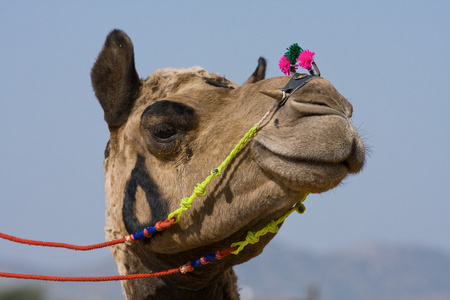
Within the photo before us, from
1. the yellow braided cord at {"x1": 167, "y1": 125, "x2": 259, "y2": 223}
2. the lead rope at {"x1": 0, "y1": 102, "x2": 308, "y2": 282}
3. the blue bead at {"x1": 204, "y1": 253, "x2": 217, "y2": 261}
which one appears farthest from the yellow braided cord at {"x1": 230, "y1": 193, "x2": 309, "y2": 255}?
the yellow braided cord at {"x1": 167, "y1": 125, "x2": 259, "y2": 223}

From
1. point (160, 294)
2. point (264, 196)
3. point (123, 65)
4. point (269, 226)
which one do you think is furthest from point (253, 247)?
point (123, 65)

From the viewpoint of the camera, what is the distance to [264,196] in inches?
163

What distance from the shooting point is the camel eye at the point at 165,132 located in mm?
4641

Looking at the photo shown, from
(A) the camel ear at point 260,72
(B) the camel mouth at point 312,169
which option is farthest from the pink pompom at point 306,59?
(A) the camel ear at point 260,72

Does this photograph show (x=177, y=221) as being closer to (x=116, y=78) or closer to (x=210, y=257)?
(x=210, y=257)

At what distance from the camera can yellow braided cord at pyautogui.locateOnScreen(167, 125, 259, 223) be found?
14.0 feet

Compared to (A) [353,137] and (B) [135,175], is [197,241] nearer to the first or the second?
(B) [135,175]

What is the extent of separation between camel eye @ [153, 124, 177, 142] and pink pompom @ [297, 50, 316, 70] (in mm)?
932

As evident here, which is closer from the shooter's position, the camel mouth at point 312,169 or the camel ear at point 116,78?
the camel mouth at point 312,169

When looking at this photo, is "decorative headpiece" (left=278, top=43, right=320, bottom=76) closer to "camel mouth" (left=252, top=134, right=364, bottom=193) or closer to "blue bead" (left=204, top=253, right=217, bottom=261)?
"camel mouth" (left=252, top=134, right=364, bottom=193)

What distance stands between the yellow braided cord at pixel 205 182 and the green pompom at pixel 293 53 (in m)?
0.67

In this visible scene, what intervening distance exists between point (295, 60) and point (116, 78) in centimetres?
139

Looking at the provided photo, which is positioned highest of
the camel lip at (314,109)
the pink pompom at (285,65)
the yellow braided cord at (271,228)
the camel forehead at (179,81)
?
Answer: the camel forehead at (179,81)

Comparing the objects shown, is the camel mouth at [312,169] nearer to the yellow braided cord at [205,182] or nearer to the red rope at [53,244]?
the yellow braided cord at [205,182]
